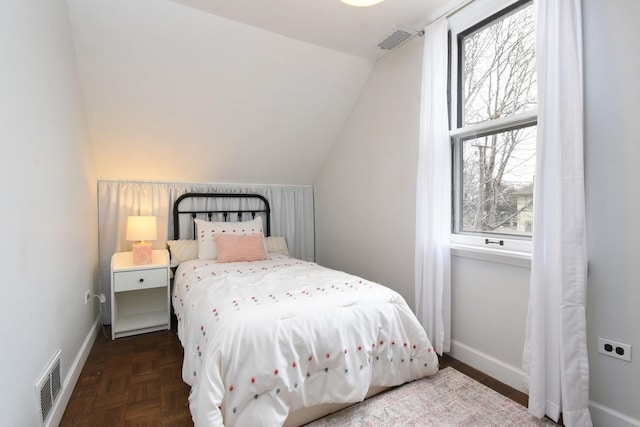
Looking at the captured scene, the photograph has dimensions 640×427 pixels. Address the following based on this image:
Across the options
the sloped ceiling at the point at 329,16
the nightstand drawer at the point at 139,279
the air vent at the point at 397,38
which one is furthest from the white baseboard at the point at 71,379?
the air vent at the point at 397,38

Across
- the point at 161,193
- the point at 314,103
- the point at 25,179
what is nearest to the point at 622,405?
the point at 25,179

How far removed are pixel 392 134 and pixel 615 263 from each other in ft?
5.92

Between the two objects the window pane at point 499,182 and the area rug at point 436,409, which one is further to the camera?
the window pane at point 499,182

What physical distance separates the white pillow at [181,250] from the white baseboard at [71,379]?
831 mm

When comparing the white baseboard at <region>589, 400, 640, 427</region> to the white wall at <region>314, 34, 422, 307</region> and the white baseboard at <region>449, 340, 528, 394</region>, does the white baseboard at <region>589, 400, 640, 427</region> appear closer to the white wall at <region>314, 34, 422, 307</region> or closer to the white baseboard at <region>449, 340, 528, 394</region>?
the white baseboard at <region>449, 340, 528, 394</region>

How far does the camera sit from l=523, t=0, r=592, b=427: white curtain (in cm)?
152

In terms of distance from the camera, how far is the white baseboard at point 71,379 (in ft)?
5.09

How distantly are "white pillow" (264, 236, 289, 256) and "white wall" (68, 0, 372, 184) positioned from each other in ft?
2.59

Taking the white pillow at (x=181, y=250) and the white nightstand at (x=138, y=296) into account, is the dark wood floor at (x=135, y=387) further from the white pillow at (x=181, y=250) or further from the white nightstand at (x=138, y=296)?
the white pillow at (x=181, y=250)

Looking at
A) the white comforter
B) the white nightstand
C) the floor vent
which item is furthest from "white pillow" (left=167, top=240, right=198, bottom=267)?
the floor vent

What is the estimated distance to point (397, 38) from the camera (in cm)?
254

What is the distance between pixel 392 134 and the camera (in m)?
2.82

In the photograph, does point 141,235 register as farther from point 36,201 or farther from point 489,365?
point 489,365

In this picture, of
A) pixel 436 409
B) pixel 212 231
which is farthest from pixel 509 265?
pixel 212 231
